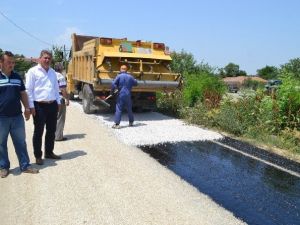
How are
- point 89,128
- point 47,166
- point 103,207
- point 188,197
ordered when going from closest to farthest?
point 103,207 < point 188,197 < point 47,166 < point 89,128

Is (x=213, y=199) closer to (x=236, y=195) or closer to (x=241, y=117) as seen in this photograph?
(x=236, y=195)

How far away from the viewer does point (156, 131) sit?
1035 centimetres

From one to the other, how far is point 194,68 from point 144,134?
35.9ft

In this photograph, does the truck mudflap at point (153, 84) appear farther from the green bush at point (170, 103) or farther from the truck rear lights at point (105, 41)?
the green bush at point (170, 103)

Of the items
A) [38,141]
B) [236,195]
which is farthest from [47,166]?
[236,195]

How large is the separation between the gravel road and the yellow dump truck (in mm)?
3843

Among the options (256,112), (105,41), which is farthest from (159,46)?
(256,112)

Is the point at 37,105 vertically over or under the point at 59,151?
over

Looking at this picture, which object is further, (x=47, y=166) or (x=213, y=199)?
(x=47, y=166)

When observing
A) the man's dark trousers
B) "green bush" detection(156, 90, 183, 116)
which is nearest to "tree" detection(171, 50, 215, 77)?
"green bush" detection(156, 90, 183, 116)

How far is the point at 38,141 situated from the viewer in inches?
269

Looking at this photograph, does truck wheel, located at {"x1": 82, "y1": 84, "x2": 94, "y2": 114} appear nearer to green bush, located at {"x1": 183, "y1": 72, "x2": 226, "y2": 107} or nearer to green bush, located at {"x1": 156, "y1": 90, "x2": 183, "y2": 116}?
green bush, located at {"x1": 156, "y1": 90, "x2": 183, "y2": 116}

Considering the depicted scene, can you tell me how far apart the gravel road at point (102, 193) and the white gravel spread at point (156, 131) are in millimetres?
890

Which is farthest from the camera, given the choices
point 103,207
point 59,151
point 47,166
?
point 59,151
